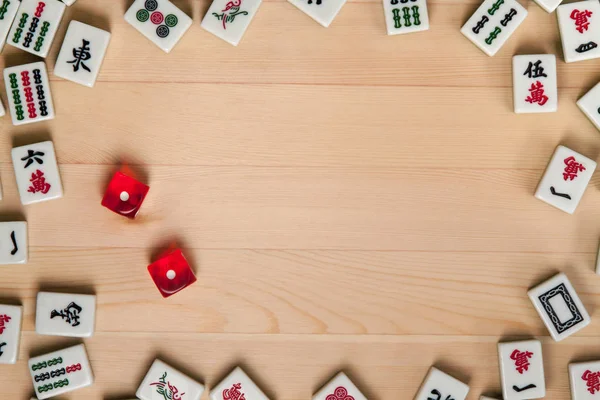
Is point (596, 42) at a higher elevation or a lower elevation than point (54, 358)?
higher

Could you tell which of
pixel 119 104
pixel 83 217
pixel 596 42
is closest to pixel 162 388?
pixel 83 217

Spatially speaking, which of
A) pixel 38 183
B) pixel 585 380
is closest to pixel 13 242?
pixel 38 183

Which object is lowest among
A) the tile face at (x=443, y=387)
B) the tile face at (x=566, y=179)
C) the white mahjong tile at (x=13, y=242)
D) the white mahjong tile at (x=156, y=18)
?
the white mahjong tile at (x=13, y=242)

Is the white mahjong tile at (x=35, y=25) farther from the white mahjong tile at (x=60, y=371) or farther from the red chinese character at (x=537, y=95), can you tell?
the red chinese character at (x=537, y=95)

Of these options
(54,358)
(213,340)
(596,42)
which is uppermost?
(596,42)

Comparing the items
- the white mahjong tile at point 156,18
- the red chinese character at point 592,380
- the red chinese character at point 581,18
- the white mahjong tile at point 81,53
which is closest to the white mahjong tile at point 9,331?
the white mahjong tile at point 81,53

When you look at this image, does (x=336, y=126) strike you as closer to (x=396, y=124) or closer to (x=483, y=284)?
(x=396, y=124)

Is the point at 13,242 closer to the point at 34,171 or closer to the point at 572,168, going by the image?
the point at 34,171
